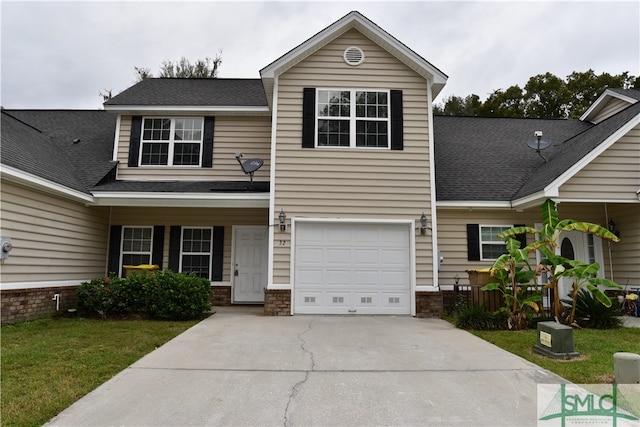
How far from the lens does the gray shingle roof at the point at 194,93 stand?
470 inches

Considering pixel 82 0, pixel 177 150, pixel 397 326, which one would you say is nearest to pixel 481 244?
pixel 397 326

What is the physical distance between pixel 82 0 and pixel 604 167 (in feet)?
47.3

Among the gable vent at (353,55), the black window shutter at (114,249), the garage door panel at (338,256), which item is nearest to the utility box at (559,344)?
the garage door panel at (338,256)

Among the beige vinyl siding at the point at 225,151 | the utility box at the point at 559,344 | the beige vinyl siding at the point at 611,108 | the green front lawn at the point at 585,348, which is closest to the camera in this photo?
the green front lawn at the point at 585,348

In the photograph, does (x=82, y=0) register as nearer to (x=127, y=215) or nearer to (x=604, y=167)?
(x=127, y=215)

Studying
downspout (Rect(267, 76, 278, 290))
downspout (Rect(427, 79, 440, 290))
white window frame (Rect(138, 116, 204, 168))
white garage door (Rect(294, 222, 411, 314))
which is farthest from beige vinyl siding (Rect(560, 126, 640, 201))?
white window frame (Rect(138, 116, 204, 168))

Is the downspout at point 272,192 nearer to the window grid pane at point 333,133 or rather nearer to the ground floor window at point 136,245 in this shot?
the window grid pane at point 333,133

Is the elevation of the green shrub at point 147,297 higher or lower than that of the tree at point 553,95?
lower

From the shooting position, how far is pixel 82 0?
11117 millimetres

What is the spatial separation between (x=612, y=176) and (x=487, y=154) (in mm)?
3919

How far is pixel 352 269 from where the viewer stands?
32.2 feet

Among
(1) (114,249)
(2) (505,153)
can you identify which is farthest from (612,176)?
(1) (114,249)

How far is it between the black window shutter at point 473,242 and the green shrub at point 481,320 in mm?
2826

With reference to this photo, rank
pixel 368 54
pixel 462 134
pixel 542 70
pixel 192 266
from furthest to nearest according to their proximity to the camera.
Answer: pixel 542 70, pixel 462 134, pixel 192 266, pixel 368 54
